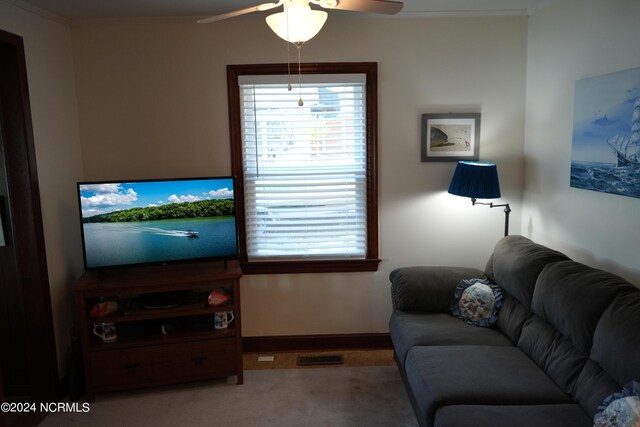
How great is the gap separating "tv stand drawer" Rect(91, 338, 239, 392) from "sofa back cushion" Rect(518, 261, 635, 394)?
6.26ft

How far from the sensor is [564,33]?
2930mm

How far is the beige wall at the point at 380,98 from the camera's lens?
334 cm

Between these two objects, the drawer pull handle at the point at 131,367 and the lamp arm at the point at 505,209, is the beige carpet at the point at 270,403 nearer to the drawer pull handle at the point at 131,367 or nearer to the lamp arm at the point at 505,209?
the drawer pull handle at the point at 131,367

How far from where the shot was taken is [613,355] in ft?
6.33

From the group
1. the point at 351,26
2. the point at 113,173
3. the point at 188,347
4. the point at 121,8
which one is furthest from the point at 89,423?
the point at 351,26

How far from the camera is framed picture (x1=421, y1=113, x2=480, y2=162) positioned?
3.41m

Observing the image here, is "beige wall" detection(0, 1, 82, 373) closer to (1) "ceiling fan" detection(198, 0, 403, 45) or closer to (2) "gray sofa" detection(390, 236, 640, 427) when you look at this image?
(1) "ceiling fan" detection(198, 0, 403, 45)

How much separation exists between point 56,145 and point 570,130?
11.0 feet

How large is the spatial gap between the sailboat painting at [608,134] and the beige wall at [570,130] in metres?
0.06

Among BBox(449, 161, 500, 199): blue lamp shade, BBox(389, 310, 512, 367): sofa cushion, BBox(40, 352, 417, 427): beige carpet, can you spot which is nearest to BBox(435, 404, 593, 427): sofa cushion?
BBox(389, 310, 512, 367): sofa cushion

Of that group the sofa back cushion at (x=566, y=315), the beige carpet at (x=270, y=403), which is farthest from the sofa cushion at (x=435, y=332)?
the beige carpet at (x=270, y=403)

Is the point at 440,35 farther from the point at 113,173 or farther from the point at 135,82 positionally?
the point at 113,173

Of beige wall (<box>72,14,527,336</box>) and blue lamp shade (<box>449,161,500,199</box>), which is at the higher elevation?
beige wall (<box>72,14,527,336</box>)

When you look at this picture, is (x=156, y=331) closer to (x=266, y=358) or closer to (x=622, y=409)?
(x=266, y=358)
